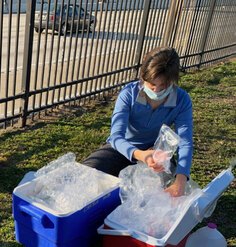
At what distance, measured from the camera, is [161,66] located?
2379 mm

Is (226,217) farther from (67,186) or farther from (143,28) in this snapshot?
→ (143,28)

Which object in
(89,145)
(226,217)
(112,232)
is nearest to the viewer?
(112,232)

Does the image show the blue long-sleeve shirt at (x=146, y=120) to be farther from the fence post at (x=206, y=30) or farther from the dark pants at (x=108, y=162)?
the fence post at (x=206, y=30)

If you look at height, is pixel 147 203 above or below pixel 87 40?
below

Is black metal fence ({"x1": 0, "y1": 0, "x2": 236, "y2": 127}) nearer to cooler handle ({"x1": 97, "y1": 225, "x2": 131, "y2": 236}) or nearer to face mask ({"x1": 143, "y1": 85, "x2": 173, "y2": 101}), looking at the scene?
face mask ({"x1": 143, "y1": 85, "x2": 173, "y2": 101})

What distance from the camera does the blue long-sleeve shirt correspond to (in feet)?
8.38

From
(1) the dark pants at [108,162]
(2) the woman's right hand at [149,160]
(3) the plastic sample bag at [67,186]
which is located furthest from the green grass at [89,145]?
(2) the woman's right hand at [149,160]

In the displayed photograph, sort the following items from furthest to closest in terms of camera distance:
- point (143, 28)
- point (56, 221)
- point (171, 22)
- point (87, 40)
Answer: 1. point (171, 22)
2. point (143, 28)
3. point (87, 40)
4. point (56, 221)

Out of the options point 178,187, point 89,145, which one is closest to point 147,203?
point 178,187

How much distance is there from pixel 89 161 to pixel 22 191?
63 cm

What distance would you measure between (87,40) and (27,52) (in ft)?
3.13

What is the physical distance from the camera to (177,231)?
2.10 metres

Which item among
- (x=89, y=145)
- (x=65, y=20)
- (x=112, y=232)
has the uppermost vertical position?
(x=65, y=20)

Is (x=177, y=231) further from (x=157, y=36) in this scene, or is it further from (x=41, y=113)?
(x=157, y=36)
